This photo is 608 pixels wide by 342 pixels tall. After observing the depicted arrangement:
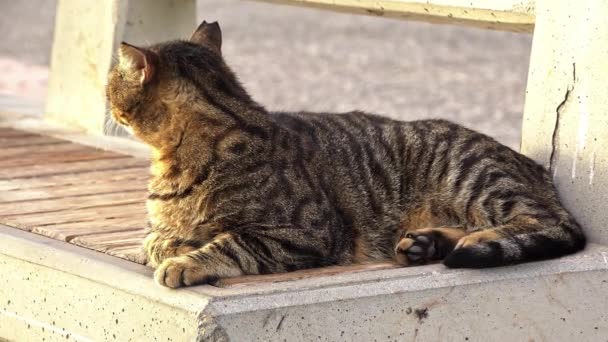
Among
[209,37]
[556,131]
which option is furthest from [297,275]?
[556,131]

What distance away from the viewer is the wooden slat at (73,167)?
6.39m

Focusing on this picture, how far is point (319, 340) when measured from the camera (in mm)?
4398

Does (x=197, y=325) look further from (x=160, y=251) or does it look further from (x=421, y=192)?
(x=421, y=192)

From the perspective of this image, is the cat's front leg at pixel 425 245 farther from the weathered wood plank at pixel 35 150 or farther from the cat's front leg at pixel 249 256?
the weathered wood plank at pixel 35 150

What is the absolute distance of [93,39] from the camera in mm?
7496

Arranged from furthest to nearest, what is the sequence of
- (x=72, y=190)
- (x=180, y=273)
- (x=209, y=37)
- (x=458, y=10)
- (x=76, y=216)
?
1. (x=72, y=190)
2. (x=458, y=10)
3. (x=76, y=216)
4. (x=209, y=37)
5. (x=180, y=273)

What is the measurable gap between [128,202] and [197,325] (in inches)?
74.5

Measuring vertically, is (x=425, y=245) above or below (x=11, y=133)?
above

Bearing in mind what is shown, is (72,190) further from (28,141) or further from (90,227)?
(28,141)

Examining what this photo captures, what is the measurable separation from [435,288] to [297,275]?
483 mm

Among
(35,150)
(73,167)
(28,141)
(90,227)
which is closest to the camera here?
(90,227)

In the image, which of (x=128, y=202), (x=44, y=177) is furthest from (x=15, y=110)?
(x=128, y=202)

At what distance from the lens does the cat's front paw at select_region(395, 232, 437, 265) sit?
4812mm

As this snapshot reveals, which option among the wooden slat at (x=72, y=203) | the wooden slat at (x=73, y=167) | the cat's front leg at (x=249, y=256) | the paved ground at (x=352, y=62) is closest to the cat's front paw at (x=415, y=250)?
the cat's front leg at (x=249, y=256)
